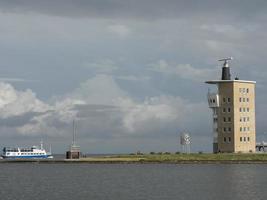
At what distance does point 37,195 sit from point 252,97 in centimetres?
9932

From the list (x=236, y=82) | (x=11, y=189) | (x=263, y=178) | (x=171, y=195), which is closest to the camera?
(x=171, y=195)

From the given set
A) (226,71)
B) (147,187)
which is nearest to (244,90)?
(226,71)

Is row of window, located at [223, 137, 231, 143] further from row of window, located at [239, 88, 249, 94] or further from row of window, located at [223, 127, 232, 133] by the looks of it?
row of window, located at [239, 88, 249, 94]

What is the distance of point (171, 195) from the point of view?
82.9 metres

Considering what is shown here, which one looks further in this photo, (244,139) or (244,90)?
(244,90)

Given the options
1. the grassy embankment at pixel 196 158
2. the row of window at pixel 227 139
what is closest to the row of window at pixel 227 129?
the row of window at pixel 227 139

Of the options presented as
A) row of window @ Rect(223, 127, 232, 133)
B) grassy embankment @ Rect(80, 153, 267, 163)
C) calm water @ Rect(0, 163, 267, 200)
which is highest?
row of window @ Rect(223, 127, 232, 133)

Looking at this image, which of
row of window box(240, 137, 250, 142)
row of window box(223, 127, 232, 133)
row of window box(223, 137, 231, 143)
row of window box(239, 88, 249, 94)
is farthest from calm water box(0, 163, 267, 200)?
row of window box(239, 88, 249, 94)

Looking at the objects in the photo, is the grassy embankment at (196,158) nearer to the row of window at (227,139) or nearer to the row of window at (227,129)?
the row of window at (227,139)

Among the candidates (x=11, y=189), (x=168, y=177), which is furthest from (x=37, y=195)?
(x=168, y=177)

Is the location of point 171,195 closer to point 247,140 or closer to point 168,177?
point 168,177

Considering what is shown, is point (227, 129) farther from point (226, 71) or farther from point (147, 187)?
point (147, 187)

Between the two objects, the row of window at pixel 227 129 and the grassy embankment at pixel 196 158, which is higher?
the row of window at pixel 227 129

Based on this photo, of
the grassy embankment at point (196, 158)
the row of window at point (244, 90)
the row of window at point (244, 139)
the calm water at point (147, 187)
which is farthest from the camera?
→ the row of window at point (244, 90)
